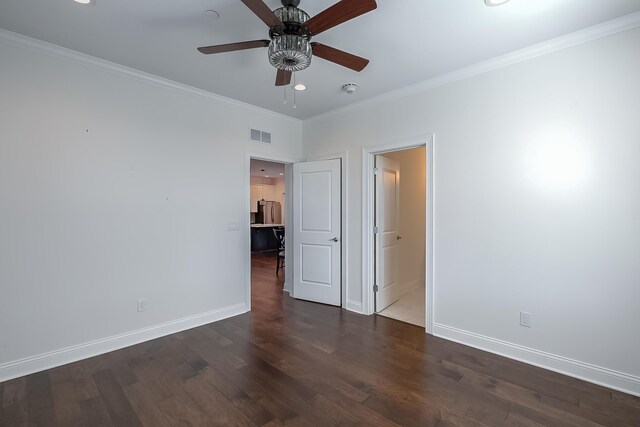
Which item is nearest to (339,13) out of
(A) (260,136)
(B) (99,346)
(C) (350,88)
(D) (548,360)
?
(C) (350,88)

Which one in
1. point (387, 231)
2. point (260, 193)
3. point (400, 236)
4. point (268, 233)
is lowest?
point (268, 233)

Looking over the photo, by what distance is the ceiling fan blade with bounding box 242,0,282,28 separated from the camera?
1.52m

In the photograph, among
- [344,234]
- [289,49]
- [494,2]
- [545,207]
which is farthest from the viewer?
[344,234]

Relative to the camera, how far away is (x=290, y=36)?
5.97 feet

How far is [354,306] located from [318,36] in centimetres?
315

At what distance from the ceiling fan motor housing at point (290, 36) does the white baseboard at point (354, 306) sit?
3.06 metres

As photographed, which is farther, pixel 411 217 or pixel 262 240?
pixel 262 240

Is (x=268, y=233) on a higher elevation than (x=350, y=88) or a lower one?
lower

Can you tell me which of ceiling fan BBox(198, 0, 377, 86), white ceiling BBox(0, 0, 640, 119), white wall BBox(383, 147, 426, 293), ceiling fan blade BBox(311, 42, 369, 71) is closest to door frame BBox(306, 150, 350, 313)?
white wall BBox(383, 147, 426, 293)

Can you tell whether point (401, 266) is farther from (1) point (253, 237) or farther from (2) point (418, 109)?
(1) point (253, 237)

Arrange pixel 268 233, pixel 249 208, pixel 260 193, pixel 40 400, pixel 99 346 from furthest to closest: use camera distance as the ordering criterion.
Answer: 1. pixel 260 193
2. pixel 268 233
3. pixel 249 208
4. pixel 99 346
5. pixel 40 400

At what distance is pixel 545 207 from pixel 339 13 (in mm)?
2313

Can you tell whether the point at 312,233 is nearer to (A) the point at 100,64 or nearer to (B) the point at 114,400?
→ (B) the point at 114,400

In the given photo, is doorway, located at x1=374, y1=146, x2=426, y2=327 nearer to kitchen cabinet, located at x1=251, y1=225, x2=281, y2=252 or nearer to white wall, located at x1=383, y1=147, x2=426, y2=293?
white wall, located at x1=383, y1=147, x2=426, y2=293
